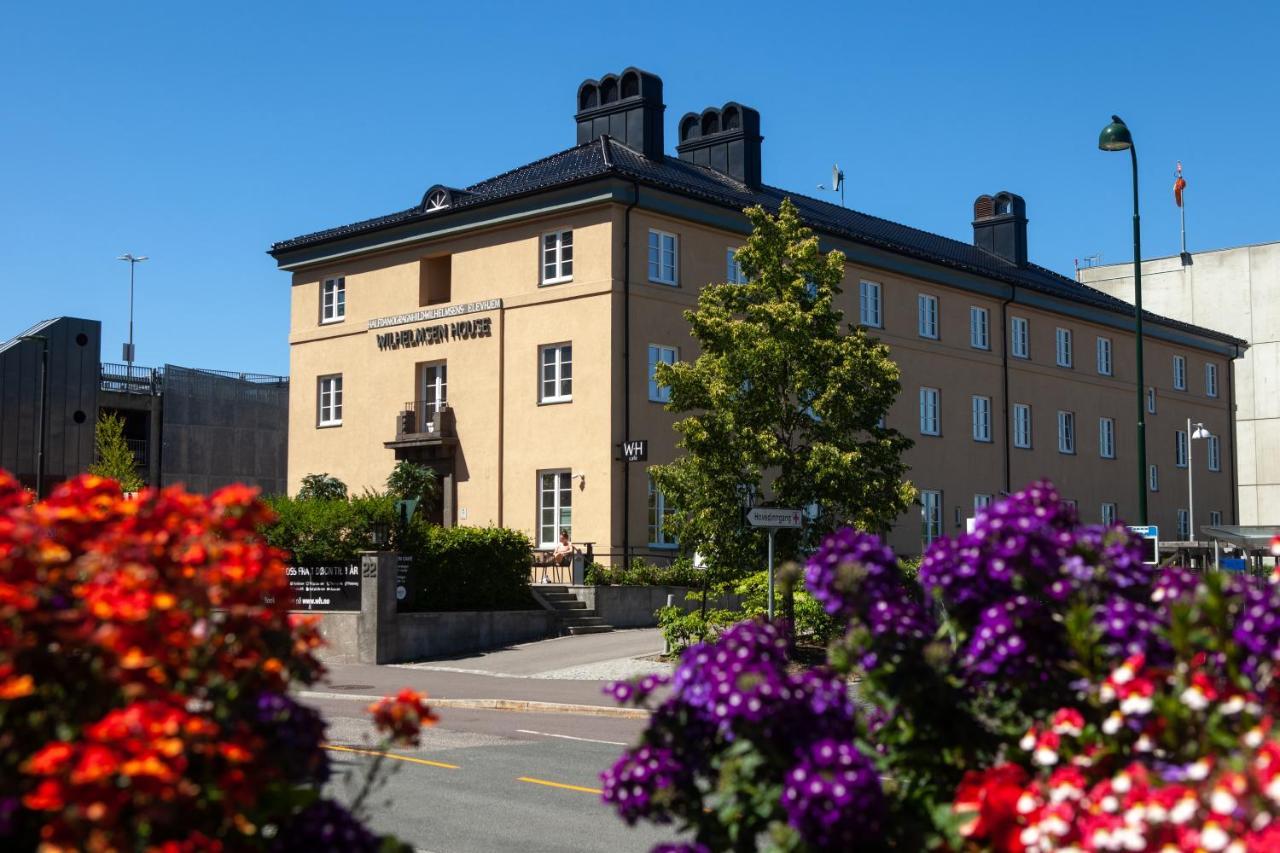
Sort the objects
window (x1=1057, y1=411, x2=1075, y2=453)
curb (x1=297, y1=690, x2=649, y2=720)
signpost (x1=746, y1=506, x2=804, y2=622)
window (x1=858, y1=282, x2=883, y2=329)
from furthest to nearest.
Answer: window (x1=1057, y1=411, x2=1075, y2=453), window (x1=858, y1=282, x2=883, y2=329), signpost (x1=746, y1=506, x2=804, y2=622), curb (x1=297, y1=690, x2=649, y2=720)

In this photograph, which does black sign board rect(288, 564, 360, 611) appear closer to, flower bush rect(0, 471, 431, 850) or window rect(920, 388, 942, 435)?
window rect(920, 388, 942, 435)

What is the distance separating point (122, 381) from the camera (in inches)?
2552

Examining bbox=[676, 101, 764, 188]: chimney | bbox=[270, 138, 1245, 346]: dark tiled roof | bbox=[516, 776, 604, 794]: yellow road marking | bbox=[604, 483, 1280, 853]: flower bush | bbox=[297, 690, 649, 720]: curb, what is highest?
bbox=[676, 101, 764, 188]: chimney

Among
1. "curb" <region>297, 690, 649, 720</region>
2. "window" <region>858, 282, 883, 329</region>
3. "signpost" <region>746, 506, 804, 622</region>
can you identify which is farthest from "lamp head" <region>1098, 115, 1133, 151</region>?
"window" <region>858, 282, 883, 329</region>

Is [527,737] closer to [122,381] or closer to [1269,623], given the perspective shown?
[1269,623]

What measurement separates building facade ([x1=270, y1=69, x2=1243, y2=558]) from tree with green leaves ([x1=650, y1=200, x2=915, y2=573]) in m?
5.50

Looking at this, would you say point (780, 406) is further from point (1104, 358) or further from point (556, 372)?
point (1104, 358)

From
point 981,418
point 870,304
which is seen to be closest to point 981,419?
point 981,418

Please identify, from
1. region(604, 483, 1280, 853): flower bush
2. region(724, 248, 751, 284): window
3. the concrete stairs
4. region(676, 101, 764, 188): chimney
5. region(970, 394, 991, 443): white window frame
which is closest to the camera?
region(604, 483, 1280, 853): flower bush

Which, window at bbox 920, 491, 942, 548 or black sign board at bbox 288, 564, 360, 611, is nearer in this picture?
black sign board at bbox 288, 564, 360, 611

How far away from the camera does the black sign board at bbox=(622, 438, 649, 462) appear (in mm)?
34000

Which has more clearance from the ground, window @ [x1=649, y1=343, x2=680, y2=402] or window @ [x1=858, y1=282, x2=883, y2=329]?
window @ [x1=858, y1=282, x2=883, y2=329]

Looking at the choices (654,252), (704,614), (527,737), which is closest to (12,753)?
(527,737)

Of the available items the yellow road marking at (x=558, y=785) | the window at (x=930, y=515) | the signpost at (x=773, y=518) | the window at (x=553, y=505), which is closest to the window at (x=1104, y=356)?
the window at (x=930, y=515)
